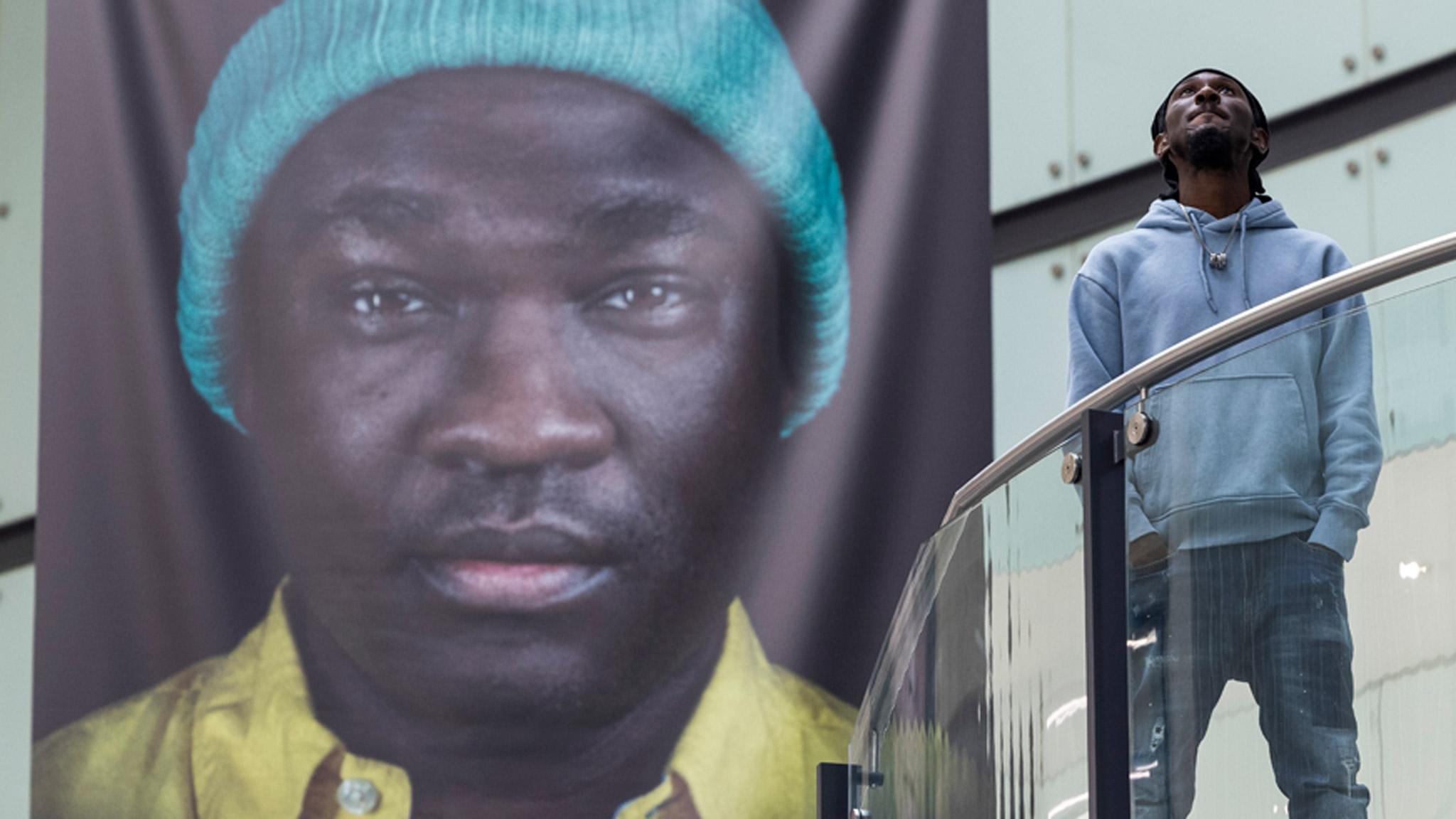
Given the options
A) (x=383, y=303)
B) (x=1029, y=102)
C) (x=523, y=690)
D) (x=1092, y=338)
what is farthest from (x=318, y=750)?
(x=1092, y=338)

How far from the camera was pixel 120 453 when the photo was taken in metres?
3.95

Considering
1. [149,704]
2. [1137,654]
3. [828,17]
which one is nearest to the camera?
[1137,654]

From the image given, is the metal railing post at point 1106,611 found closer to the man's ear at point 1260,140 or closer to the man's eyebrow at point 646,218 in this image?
the man's ear at point 1260,140

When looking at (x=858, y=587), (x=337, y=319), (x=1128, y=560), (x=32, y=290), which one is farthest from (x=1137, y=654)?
(x=32, y=290)

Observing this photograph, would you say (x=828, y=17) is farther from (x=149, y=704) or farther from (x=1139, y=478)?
(x=1139, y=478)

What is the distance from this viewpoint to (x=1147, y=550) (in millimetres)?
1666

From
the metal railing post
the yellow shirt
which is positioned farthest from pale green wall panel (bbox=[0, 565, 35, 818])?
the metal railing post

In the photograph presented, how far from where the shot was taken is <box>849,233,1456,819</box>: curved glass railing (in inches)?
57.1

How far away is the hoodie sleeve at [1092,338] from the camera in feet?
7.10

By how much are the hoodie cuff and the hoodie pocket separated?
0.11 feet

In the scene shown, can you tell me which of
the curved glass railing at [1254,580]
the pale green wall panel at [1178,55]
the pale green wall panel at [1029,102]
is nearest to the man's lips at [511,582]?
the pale green wall panel at [1029,102]

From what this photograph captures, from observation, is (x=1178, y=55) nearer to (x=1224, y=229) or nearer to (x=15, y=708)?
(x=1224, y=229)

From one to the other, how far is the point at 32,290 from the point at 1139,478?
335 centimetres

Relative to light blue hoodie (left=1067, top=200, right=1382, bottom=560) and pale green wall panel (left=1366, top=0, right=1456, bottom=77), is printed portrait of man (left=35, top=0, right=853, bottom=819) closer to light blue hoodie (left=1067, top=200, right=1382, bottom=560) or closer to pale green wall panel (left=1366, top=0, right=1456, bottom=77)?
pale green wall panel (left=1366, top=0, right=1456, bottom=77)
